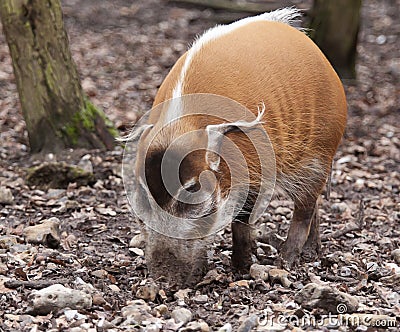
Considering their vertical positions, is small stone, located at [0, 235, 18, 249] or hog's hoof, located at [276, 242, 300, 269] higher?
small stone, located at [0, 235, 18, 249]

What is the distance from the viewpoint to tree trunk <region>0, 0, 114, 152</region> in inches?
221

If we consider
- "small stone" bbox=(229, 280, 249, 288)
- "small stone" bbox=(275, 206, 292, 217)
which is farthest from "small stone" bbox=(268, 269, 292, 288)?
"small stone" bbox=(275, 206, 292, 217)

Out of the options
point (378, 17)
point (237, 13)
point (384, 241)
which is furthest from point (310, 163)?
point (378, 17)

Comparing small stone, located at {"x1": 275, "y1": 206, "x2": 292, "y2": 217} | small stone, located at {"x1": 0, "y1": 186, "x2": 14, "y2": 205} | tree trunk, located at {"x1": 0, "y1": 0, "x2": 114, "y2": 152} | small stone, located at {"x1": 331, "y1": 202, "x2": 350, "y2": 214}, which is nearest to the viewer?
small stone, located at {"x1": 0, "y1": 186, "x2": 14, "y2": 205}

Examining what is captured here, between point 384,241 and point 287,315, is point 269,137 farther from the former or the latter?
point 384,241

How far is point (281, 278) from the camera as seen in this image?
12.5 ft

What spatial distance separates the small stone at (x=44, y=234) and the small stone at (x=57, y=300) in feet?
3.17

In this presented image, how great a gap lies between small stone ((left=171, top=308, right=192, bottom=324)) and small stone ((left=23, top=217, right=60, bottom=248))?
125 centimetres

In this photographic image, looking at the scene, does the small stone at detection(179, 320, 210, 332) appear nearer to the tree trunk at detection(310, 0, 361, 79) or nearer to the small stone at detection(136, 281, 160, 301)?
the small stone at detection(136, 281, 160, 301)

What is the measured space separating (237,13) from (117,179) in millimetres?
5513

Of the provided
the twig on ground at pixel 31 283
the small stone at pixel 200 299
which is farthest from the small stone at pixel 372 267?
the twig on ground at pixel 31 283

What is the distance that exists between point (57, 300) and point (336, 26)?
5662 millimetres

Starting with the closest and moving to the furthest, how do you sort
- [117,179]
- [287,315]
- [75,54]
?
[287,315], [117,179], [75,54]

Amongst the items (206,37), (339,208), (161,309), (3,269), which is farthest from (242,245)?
(339,208)
